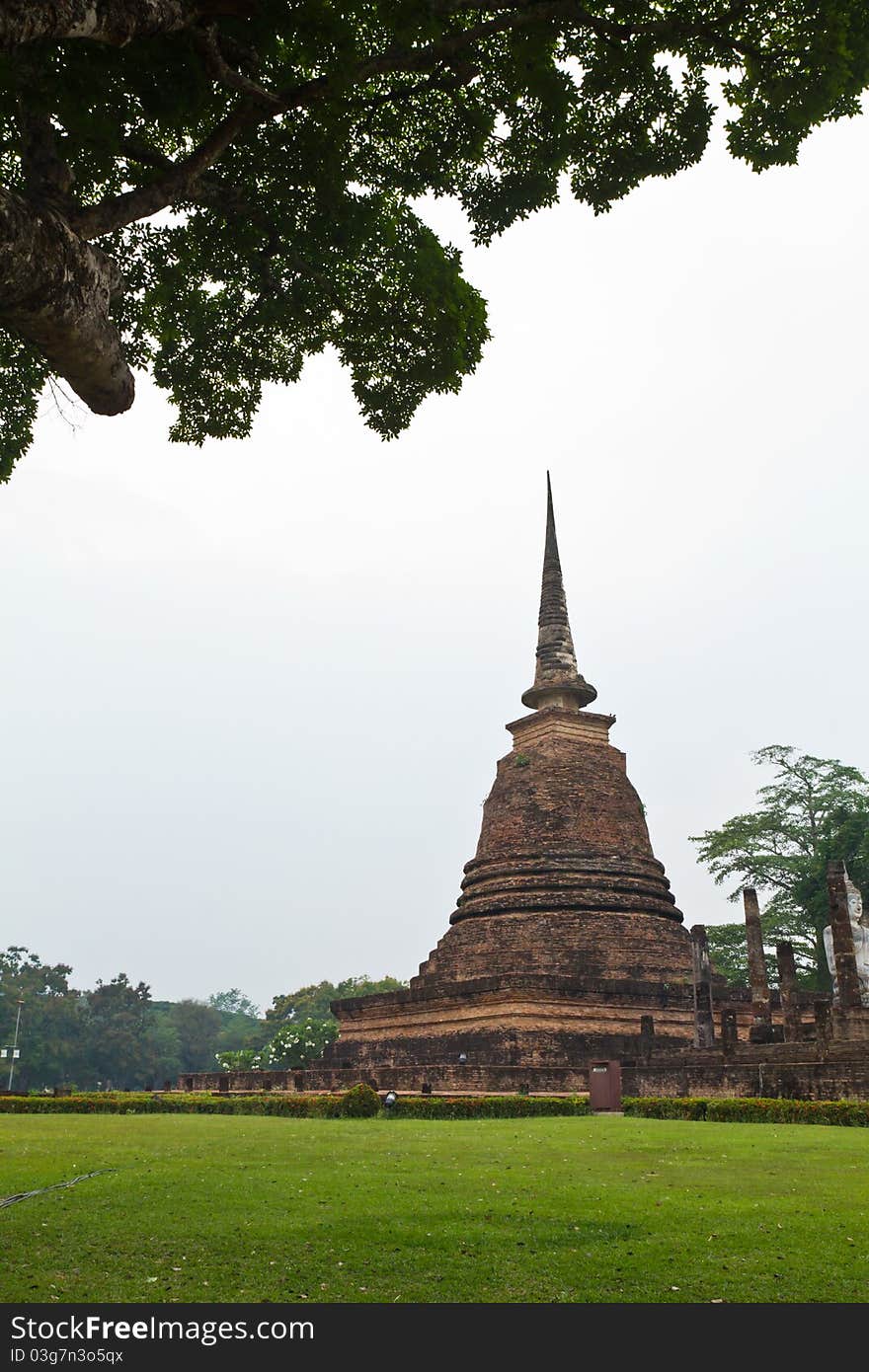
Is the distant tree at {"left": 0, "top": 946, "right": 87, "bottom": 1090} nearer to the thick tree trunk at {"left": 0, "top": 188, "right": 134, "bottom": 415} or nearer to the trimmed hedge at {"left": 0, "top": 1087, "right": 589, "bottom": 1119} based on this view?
the trimmed hedge at {"left": 0, "top": 1087, "right": 589, "bottom": 1119}

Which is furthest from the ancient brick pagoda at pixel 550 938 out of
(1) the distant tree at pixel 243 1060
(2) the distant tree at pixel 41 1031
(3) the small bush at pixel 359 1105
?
(2) the distant tree at pixel 41 1031

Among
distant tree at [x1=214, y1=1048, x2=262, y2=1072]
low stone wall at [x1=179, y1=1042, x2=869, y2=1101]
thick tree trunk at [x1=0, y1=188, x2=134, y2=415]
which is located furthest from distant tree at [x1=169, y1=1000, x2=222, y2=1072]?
thick tree trunk at [x1=0, y1=188, x2=134, y2=415]

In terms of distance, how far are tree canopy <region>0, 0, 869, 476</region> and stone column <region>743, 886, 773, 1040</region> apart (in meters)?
23.8

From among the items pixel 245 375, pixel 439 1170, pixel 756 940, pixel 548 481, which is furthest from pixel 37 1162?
pixel 548 481

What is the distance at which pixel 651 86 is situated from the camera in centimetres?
911

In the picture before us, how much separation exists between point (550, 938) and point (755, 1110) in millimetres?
11603

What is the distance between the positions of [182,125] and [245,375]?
2782 mm

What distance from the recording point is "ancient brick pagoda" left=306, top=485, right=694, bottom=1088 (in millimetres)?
24750

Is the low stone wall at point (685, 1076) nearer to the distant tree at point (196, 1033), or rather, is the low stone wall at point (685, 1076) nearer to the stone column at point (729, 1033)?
the stone column at point (729, 1033)

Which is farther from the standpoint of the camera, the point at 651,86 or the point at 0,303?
the point at 651,86

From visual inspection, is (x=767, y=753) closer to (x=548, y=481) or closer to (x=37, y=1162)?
(x=548, y=481)
